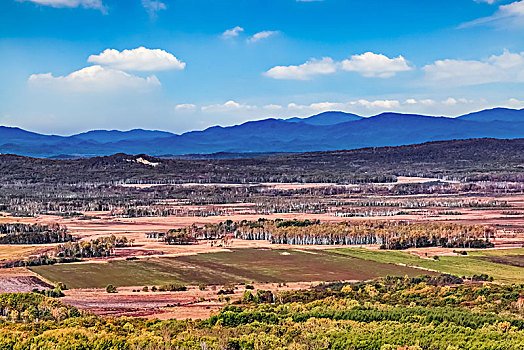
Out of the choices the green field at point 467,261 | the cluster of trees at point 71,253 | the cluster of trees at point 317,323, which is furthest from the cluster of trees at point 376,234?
the cluster of trees at point 317,323

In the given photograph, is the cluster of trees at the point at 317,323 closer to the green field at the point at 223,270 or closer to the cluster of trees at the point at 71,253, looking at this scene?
the green field at the point at 223,270

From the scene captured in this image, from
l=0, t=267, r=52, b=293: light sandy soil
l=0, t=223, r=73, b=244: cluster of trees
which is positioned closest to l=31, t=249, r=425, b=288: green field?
l=0, t=267, r=52, b=293: light sandy soil

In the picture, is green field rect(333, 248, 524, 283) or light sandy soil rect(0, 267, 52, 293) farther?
green field rect(333, 248, 524, 283)

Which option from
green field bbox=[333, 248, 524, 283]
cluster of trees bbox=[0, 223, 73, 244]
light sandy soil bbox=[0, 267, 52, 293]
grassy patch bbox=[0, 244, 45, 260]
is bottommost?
light sandy soil bbox=[0, 267, 52, 293]

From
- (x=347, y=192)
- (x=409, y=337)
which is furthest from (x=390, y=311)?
(x=347, y=192)

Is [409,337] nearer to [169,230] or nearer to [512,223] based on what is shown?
[169,230]

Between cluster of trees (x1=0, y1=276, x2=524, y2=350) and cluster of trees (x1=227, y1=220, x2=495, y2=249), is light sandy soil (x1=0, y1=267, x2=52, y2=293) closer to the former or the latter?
cluster of trees (x1=0, y1=276, x2=524, y2=350)
